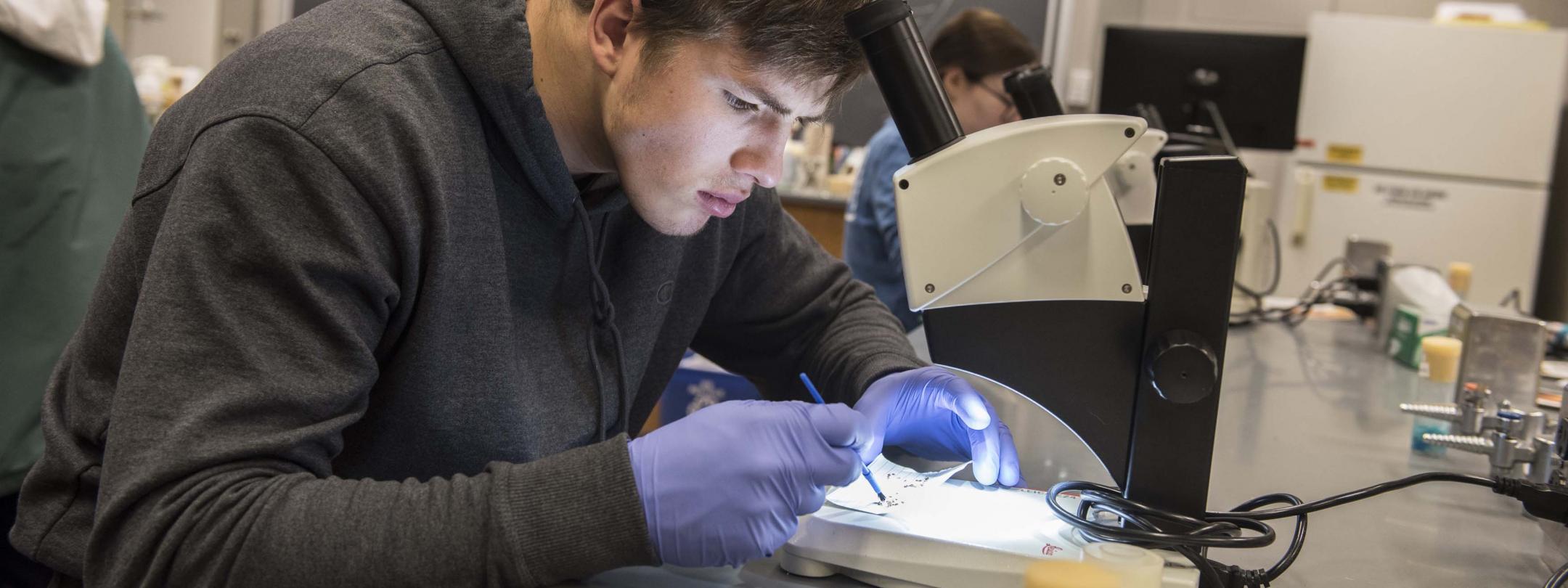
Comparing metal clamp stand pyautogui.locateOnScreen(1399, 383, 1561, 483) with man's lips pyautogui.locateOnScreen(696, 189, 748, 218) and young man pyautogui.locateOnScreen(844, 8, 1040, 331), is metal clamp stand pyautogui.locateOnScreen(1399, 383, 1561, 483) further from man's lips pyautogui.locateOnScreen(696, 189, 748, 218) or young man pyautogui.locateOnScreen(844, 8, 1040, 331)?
young man pyautogui.locateOnScreen(844, 8, 1040, 331)

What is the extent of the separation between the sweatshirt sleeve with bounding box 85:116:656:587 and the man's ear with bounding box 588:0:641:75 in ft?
0.87

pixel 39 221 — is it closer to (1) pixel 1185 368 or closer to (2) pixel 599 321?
(2) pixel 599 321

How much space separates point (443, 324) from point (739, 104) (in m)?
0.28

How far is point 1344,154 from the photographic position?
144 inches

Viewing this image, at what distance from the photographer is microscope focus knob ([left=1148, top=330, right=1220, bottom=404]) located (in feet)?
2.58

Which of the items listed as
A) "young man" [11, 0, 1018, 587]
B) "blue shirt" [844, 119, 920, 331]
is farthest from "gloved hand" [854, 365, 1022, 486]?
"blue shirt" [844, 119, 920, 331]

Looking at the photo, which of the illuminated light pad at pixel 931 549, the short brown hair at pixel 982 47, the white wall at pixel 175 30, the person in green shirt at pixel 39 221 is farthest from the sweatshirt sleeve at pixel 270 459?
the white wall at pixel 175 30

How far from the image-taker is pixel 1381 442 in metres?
1.34

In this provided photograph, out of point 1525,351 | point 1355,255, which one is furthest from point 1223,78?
point 1525,351

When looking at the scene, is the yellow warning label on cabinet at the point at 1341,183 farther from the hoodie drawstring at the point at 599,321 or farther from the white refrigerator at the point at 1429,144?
the hoodie drawstring at the point at 599,321

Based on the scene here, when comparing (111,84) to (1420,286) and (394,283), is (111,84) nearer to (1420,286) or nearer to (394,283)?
(394,283)

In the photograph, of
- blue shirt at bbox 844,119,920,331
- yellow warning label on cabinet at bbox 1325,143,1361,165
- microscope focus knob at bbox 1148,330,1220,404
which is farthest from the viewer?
yellow warning label on cabinet at bbox 1325,143,1361,165

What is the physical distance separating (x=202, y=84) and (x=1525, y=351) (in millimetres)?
1521

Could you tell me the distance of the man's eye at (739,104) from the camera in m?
0.89
